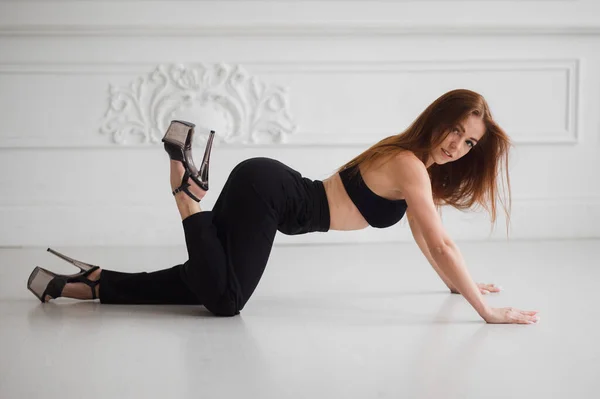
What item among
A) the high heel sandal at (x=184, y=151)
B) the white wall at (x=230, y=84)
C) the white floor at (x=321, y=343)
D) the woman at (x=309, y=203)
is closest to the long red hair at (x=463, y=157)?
the woman at (x=309, y=203)

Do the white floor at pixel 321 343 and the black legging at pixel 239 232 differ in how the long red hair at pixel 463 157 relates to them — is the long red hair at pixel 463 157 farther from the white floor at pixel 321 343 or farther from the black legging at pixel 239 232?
the white floor at pixel 321 343

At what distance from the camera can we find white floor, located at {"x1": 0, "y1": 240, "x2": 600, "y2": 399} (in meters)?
1.58

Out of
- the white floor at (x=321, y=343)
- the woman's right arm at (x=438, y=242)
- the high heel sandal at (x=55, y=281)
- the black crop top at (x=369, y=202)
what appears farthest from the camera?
the high heel sandal at (x=55, y=281)

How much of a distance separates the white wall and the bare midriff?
1668mm

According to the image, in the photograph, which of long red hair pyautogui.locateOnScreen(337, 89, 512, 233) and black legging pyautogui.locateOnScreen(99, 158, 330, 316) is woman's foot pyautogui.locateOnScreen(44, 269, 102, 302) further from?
long red hair pyautogui.locateOnScreen(337, 89, 512, 233)

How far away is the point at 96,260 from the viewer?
343 centimetres

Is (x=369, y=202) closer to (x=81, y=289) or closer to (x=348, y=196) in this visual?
(x=348, y=196)

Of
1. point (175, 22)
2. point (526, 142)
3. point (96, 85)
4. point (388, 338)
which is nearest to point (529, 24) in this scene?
point (526, 142)

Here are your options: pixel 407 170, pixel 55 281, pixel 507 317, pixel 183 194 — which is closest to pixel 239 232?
pixel 183 194

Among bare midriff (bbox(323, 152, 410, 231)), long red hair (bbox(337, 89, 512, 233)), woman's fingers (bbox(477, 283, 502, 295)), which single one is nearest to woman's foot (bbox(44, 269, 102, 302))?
bare midriff (bbox(323, 152, 410, 231))

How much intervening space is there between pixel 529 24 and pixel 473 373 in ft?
9.11

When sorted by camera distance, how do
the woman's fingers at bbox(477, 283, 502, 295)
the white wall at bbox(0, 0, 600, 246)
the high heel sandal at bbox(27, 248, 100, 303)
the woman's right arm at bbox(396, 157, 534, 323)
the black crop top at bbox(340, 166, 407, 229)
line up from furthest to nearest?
the white wall at bbox(0, 0, 600, 246) → the woman's fingers at bbox(477, 283, 502, 295) → the high heel sandal at bbox(27, 248, 100, 303) → the black crop top at bbox(340, 166, 407, 229) → the woman's right arm at bbox(396, 157, 534, 323)

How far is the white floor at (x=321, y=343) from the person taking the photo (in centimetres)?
158

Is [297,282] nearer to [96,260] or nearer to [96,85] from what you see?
[96,260]
